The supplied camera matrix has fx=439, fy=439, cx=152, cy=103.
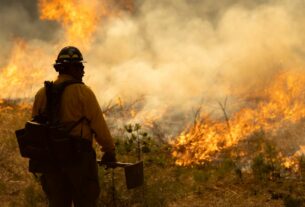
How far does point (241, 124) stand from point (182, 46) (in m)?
5.10

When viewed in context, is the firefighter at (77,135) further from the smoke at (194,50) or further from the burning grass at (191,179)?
the smoke at (194,50)

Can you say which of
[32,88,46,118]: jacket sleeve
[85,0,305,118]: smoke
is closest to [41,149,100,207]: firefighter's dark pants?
[32,88,46,118]: jacket sleeve

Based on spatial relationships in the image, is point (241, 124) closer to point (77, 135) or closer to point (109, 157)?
point (109, 157)

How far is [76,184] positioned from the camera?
4.08 meters

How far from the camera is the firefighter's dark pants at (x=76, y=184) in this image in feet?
13.4

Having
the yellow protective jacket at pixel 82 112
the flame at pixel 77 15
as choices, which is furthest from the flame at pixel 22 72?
the yellow protective jacket at pixel 82 112

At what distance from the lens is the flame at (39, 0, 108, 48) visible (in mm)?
15227

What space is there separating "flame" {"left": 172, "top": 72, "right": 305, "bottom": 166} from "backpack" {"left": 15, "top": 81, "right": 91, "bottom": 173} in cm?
500

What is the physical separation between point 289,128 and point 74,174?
20.1ft

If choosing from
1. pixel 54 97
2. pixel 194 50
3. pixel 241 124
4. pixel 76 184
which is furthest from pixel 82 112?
pixel 194 50

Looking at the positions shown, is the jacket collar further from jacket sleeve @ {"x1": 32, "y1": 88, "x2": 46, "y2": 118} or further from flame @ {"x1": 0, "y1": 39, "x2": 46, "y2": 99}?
flame @ {"x1": 0, "y1": 39, "x2": 46, "y2": 99}

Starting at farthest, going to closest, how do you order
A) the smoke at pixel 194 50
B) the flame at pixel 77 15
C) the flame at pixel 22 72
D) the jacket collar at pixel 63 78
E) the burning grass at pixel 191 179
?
the flame at pixel 77 15 → the flame at pixel 22 72 → the smoke at pixel 194 50 → the burning grass at pixel 191 179 → the jacket collar at pixel 63 78

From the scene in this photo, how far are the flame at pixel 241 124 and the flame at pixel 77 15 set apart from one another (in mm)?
6949

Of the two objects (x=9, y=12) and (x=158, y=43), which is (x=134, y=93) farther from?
(x=9, y=12)
